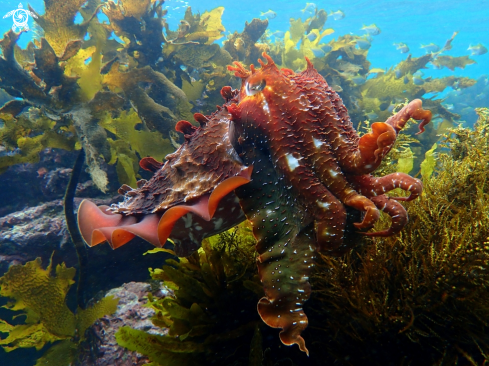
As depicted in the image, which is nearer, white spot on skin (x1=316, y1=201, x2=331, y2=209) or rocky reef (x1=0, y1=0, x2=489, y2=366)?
white spot on skin (x1=316, y1=201, x2=331, y2=209)

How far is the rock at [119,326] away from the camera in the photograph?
2846 millimetres

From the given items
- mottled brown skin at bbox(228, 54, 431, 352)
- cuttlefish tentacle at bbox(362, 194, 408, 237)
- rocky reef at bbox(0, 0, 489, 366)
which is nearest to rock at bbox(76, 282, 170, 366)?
rocky reef at bbox(0, 0, 489, 366)

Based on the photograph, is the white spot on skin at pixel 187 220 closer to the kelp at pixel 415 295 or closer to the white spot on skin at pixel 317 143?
the white spot on skin at pixel 317 143

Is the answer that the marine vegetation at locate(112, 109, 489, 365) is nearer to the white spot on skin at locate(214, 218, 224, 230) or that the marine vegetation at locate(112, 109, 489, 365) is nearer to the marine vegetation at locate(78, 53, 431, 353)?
the marine vegetation at locate(78, 53, 431, 353)

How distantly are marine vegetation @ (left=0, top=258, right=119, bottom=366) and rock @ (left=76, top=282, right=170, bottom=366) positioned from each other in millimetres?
235

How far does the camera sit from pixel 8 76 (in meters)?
3.43

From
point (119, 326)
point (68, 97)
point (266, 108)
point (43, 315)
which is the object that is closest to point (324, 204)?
point (266, 108)

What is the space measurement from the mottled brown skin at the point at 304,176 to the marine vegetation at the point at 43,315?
11.4 ft

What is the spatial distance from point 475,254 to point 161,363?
2.12 m

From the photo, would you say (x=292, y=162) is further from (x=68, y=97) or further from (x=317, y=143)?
(x=68, y=97)

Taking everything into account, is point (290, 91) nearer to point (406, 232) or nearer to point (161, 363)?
point (406, 232)

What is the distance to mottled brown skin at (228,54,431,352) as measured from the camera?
1.16 metres

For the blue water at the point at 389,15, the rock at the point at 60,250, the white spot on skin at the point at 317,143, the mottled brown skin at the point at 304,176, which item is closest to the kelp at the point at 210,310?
the mottled brown skin at the point at 304,176

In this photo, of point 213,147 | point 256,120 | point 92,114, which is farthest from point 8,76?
point 256,120
